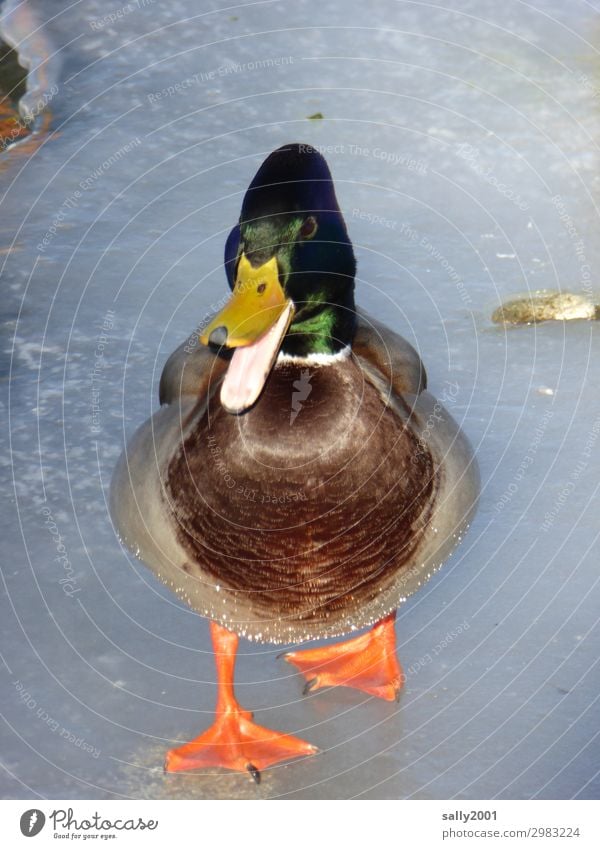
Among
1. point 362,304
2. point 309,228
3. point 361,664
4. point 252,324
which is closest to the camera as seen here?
point 252,324

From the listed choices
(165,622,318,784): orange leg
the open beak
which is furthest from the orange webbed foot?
the open beak

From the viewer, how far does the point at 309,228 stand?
2.15 metres

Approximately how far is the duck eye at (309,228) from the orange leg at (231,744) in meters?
0.87

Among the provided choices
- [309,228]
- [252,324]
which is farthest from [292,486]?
[309,228]

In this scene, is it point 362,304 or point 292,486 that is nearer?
point 292,486

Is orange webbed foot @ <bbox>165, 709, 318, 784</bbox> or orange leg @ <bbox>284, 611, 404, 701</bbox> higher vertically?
orange leg @ <bbox>284, 611, 404, 701</bbox>

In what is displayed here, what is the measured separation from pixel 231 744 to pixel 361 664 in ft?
1.26

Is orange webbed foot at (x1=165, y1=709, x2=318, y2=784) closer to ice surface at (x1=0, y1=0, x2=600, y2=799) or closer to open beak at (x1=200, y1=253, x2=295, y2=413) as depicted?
ice surface at (x1=0, y1=0, x2=600, y2=799)

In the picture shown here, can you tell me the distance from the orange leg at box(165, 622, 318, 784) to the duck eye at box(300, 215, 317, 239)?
0.87 metres

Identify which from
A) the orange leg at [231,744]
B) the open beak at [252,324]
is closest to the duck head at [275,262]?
the open beak at [252,324]

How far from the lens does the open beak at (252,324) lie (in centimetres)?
202

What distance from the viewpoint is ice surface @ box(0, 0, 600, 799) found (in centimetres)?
236

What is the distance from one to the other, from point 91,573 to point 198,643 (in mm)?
343

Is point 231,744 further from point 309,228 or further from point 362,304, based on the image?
point 362,304
